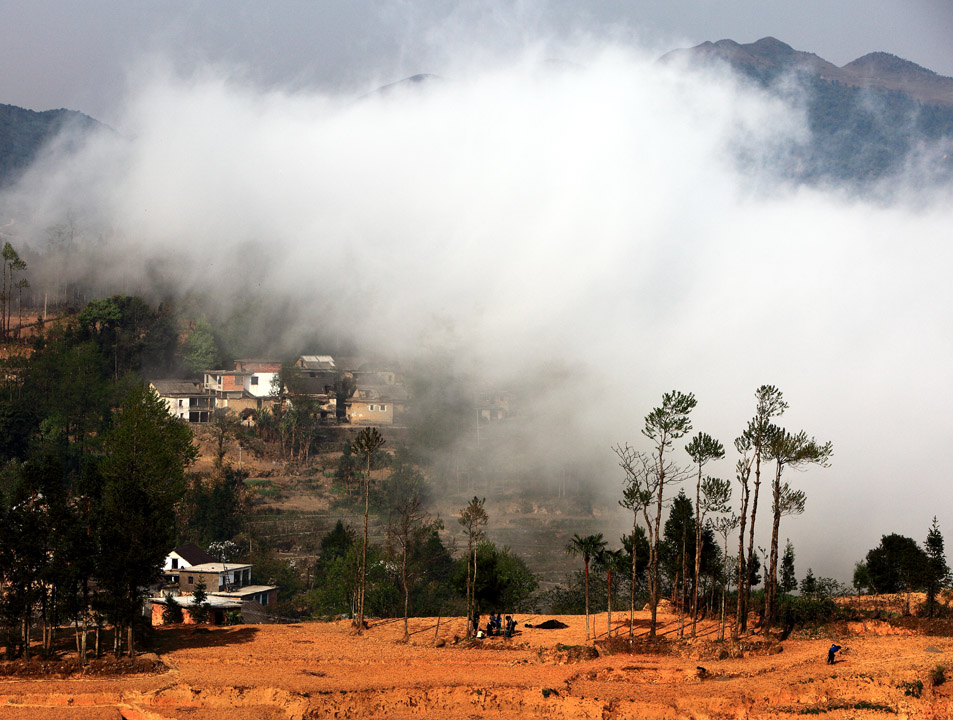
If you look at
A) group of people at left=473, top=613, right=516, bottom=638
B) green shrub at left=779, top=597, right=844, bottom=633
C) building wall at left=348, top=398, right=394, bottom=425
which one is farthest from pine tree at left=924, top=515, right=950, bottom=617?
building wall at left=348, top=398, right=394, bottom=425

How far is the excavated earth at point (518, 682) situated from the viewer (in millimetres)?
28578

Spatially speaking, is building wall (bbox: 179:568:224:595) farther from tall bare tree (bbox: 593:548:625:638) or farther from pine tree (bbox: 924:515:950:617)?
pine tree (bbox: 924:515:950:617)

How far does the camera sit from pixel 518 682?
31.2 metres

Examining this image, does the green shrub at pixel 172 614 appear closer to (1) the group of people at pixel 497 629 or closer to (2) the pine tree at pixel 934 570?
(1) the group of people at pixel 497 629

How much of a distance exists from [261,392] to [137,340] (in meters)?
20.4

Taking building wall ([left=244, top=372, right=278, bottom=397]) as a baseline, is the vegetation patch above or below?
below

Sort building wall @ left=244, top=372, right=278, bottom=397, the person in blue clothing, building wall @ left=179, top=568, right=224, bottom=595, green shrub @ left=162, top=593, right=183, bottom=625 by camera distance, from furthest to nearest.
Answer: building wall @ left=244, top=372, right=278, bottom=397 < building wall @ left=179, top=568, right=224, bottom=595 < green shrub @ left=162, top=593, right=183, bottom=625 < the person in blue clothing

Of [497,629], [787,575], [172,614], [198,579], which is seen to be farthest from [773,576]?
[198,579]

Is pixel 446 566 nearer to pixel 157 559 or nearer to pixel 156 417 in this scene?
pixel 156 417

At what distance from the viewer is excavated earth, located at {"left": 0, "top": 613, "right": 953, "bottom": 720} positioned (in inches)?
1125

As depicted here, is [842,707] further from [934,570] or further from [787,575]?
[787,575]

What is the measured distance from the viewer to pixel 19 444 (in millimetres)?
87750

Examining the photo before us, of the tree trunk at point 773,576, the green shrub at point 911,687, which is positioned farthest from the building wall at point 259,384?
the green shrub at point 911,687

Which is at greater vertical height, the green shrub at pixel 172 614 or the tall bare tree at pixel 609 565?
the tall bare tree at pixel 609 565
